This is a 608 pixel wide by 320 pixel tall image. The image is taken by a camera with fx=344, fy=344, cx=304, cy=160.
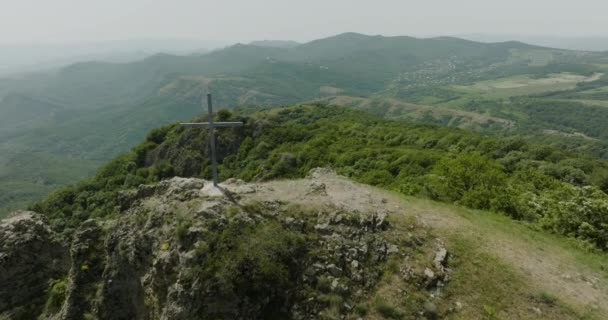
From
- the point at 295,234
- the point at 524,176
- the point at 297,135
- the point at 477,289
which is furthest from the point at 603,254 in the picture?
the point at 297,135

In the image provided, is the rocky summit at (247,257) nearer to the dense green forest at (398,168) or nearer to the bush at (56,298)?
the bush at (56,298)

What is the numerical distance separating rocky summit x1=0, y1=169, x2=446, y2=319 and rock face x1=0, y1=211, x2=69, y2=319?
0.29 m

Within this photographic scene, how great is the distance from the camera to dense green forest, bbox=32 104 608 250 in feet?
80.4

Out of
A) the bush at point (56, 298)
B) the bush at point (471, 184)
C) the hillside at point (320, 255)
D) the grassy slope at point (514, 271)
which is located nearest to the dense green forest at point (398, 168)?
the bush at point (471, 184)

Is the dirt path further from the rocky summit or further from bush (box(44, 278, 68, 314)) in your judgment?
bush (box(44, 278, 68, 314))

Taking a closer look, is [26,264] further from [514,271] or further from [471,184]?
[471,184]

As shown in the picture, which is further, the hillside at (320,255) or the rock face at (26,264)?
the rock face at (26,264)

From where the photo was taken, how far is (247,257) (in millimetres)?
14219

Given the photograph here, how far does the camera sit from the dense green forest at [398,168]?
965 inches

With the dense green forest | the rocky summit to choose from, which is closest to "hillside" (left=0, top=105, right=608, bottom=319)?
the rocky summit

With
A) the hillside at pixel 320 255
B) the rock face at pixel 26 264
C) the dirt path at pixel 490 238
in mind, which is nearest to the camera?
the hillside at pixel 320 255

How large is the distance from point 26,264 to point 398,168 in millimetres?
40732

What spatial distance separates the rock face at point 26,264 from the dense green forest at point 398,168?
619 cm

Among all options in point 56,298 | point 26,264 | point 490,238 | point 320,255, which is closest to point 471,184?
point 490,238
